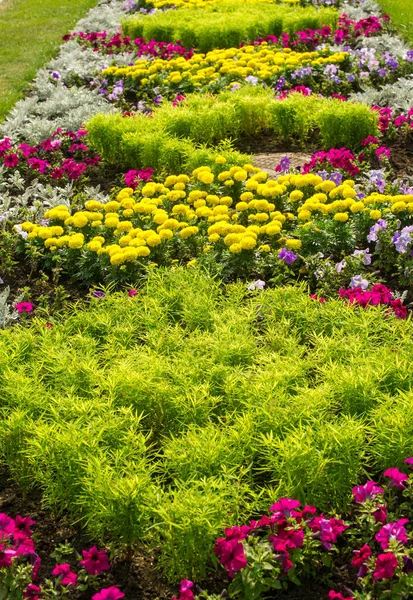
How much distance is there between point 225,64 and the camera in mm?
9102

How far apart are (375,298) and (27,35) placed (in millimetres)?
10466

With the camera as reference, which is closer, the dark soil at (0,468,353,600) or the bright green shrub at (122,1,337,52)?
the dark soil at (0,468,353,600)

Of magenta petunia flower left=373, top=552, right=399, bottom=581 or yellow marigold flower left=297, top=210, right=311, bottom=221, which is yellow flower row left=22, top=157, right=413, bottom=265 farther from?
magenta petunia flower left=373, top=552, right=399, bottom=581

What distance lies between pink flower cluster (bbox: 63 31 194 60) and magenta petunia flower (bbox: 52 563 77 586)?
8191 mm

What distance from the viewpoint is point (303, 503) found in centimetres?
307

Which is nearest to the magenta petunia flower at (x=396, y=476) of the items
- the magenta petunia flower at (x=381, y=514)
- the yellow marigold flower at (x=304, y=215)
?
the magenta petunia flower at (x=381, y=514)

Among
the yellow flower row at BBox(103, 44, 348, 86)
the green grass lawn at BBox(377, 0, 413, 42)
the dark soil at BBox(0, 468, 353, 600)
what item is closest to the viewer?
the dark soil at BBox(0, 468, 353, 600)

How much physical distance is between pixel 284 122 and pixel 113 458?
4.76 meters

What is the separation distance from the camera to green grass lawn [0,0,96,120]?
10180 mm

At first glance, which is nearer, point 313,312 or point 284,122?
point 313,312

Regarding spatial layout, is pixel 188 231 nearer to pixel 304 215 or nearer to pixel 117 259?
pixel 117 259

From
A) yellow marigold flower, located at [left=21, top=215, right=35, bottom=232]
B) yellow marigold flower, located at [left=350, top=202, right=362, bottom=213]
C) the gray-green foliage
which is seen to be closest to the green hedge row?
yellow marigold flower, located at [left=21, top=215, right=35, bottom=232]

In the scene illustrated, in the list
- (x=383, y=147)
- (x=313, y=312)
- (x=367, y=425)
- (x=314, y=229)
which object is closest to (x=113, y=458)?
(x=367, y=425)

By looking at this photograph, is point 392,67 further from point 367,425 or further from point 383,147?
point 367,425
